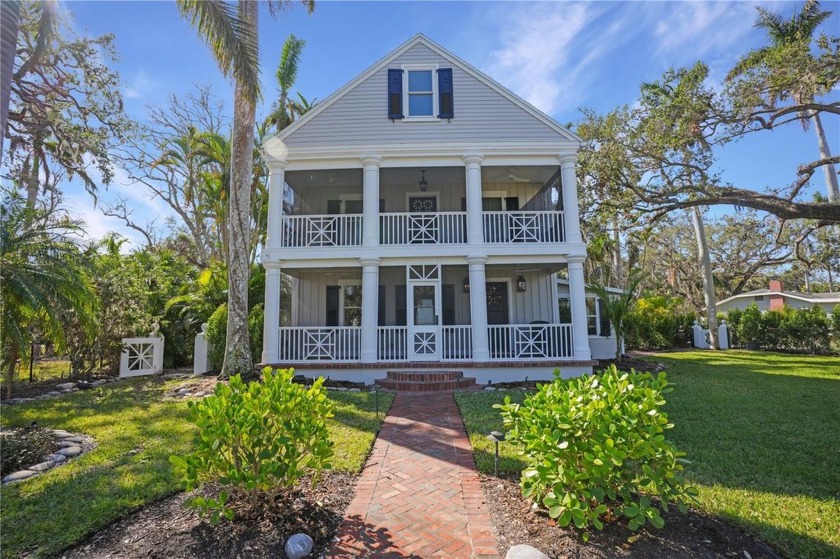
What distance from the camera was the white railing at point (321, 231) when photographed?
11383mm

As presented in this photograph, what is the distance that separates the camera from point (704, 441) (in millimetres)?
5762

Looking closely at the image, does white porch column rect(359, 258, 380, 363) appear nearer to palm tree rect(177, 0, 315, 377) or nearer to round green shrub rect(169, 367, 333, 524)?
palm tree rect(177, 0, 315, 377)

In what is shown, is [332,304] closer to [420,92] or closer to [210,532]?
[420,92]

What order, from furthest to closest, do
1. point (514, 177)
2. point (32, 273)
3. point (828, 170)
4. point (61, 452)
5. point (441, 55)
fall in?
point (828, 170) → point (514, 177) → point (441, 55) → point (32, 273) → point (61, 452)

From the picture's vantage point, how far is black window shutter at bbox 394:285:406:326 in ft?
42.2

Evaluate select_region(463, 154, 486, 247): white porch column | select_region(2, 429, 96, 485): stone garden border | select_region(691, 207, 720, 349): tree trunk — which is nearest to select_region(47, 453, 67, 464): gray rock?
select_region(2, 429, 96, 485): stone garden border

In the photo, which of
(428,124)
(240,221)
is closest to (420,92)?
(428,124)

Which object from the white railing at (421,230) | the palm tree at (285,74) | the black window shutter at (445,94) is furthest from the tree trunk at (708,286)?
the palm tree at (285,74)

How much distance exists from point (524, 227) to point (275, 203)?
6.95 m

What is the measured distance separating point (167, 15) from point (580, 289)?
36.5 ft

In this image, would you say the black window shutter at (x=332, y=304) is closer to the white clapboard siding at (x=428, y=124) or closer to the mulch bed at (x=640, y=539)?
the white clapboard siding at (x=428, y=124)

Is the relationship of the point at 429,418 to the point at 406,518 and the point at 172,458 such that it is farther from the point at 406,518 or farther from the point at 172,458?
the point at 172,458

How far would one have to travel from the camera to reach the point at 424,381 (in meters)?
9.78

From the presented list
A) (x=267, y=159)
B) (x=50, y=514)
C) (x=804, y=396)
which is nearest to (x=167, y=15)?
(x=267, y=159)
